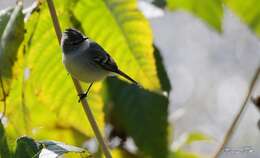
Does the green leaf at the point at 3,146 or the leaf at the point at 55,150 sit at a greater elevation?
the leaf at the point at 55,150

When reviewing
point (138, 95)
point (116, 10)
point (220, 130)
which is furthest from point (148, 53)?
point (220, 130)

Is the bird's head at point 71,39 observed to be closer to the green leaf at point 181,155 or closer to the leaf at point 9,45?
the leaf at point 9,45

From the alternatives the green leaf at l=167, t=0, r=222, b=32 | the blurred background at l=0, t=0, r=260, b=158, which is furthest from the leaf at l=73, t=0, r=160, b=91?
the blurred background at l=0, t=0, r=260, b=158

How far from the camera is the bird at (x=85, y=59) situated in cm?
189

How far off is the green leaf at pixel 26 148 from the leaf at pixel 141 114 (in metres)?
0.57

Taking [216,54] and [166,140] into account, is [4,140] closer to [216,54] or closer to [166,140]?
[166,140]

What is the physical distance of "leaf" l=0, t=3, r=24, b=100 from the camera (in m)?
1.56

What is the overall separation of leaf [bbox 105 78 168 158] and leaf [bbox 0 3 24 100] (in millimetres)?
440

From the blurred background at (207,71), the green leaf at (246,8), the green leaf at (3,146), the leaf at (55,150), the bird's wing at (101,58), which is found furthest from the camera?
the blurred background at (207,71)

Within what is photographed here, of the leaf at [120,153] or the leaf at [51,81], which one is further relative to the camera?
the leaf at [120,153]

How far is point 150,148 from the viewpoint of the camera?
1.99 m

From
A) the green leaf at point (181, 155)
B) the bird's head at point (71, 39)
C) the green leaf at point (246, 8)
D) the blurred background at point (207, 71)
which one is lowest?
the blurred background at point (207, 71)

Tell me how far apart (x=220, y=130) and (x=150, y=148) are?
65.8 inches

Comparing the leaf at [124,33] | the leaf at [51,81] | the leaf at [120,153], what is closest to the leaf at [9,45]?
the leaf at [51,81]
